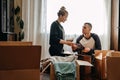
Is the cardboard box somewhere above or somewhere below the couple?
below

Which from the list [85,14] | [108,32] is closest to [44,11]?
[85,14]

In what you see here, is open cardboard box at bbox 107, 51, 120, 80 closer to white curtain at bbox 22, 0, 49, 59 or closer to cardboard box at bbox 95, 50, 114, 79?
cardboard box at bbox 95, 50, 114, 79

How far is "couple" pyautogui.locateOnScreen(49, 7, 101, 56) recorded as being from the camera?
346cm

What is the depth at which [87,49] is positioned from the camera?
12.3 ft

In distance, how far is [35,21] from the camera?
4859 mm

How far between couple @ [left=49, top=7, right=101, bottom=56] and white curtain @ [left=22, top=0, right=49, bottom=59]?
46.6 inches

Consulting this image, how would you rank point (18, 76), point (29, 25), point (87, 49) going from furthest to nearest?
point (29, 25)
point (87, 49)
point (18, 76)

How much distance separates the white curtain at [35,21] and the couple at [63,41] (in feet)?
3.89

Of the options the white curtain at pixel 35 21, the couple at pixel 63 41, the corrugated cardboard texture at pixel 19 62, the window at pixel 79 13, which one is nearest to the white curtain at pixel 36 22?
the white curtain at pixel 35 21

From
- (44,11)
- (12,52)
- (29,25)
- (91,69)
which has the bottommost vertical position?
(91,69)

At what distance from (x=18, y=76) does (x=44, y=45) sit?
3442 mm

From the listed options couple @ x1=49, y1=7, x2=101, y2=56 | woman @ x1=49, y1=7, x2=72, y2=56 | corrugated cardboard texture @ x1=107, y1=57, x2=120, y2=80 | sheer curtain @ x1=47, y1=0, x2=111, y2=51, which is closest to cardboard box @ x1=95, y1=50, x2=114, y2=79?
couple @ x1=49, y1=7, x2=101, y2=56

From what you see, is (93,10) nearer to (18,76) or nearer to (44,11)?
(44,11)

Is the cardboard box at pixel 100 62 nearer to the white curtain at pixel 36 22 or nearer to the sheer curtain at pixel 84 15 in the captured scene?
the sheer curtain at pixel 84 15
